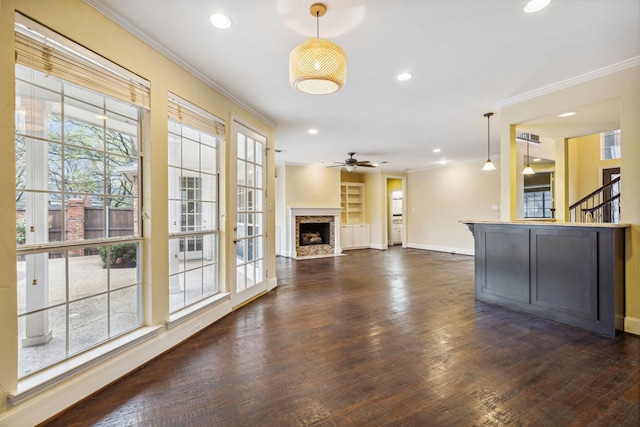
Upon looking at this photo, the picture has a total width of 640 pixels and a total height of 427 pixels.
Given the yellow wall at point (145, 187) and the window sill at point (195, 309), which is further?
the window sill at point (195, 309)

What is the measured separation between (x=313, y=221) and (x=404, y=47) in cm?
627

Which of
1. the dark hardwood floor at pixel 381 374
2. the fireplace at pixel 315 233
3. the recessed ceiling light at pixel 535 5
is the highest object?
the recessed ceiling light at pixel 535 5

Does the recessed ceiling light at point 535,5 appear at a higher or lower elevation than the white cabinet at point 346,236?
higher

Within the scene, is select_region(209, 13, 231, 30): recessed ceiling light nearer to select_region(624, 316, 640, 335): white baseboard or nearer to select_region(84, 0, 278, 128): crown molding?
select_region(84, 0, 278, 128): crown molding

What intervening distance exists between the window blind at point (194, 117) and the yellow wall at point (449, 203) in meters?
6.70

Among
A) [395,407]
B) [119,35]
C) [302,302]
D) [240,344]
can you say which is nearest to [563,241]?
[395,407]

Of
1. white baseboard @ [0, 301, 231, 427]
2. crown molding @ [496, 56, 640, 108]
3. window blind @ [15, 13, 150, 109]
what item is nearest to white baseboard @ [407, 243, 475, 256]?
crown molding @ [496, 56, 640, 108]

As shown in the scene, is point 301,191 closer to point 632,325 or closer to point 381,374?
point 381,374

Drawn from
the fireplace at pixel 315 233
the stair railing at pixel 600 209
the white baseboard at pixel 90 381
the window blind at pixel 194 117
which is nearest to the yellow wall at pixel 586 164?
the stair railing at pixel 600 209

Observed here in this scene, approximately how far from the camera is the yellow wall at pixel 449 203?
772 centimetres

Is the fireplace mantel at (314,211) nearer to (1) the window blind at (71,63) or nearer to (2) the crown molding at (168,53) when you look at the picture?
(2) the crown molding at (168,53)

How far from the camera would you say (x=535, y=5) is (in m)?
2.03

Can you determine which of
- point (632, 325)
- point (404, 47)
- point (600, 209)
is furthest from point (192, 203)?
point (600, 209)

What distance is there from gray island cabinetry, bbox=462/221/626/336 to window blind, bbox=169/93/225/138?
369 centimetres
